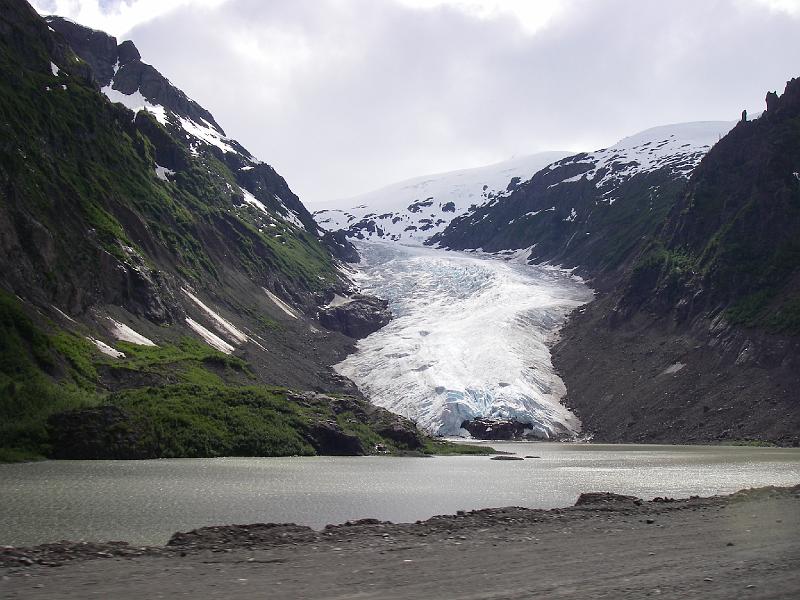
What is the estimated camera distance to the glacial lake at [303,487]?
24.7 m

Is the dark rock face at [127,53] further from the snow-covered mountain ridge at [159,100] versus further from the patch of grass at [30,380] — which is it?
the patch of grass at [30,380]

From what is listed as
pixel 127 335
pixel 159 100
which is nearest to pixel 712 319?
pixel 127 335

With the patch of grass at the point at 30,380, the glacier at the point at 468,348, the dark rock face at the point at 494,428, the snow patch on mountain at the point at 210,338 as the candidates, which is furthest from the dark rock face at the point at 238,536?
the glacier at the point at 468,348

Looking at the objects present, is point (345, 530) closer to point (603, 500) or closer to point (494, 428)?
point (603, 500)

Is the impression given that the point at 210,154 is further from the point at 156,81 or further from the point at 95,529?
the point at 95,529

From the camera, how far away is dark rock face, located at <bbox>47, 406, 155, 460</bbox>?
160 ft

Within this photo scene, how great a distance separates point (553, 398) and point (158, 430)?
6652 centimetres

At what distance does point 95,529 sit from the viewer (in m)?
22.4

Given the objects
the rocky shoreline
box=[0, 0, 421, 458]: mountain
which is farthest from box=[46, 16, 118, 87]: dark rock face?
the rocky shoreline

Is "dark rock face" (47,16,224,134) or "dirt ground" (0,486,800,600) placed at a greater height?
"dark rock face" (47,16,224,134)

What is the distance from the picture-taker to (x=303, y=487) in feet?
121

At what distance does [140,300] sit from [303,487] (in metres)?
59.2

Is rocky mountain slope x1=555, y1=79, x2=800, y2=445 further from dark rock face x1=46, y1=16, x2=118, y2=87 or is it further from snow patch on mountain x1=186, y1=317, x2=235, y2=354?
dark rock face x1=46, y1=16, x2=118, y2=87

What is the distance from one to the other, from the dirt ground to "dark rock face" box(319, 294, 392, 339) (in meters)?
118
